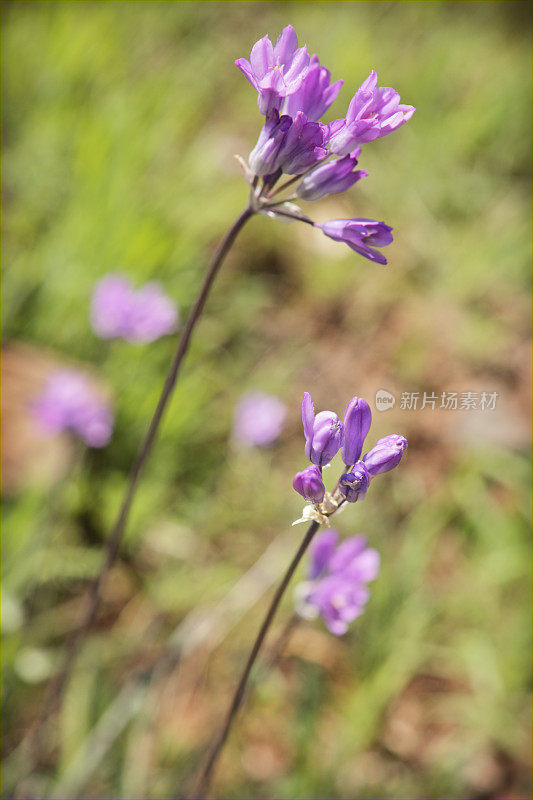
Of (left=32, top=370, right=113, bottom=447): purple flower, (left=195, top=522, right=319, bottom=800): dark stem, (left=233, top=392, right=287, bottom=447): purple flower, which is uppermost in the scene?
(left=233, top=392, right=287, bottom=447): purple flower

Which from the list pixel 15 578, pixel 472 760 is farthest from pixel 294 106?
pixel 472 760

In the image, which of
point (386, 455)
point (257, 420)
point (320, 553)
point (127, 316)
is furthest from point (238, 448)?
point (386, 455)

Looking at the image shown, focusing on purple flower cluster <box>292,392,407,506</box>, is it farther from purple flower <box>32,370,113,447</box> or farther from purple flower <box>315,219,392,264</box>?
purple flower <box>32,370,113,447</box>

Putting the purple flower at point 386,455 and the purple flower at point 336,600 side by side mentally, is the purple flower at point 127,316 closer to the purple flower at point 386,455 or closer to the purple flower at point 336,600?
the purple flower at point 336,600

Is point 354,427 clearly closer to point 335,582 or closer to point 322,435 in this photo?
point 322,435

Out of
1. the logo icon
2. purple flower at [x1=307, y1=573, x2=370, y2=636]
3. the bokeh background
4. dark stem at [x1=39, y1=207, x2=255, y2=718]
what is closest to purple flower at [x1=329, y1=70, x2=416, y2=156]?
dark stem at [x1=39, y1=207, x2=255, y2=718]

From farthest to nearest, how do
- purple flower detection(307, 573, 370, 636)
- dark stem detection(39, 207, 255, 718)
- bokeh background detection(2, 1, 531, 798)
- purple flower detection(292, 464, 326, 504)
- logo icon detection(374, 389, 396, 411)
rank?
bokeh background detection(2, 1, 531, 798), logo icon detection(374, 389, 396, 411), purple flower detection(307, 573, 370, 636), dark stem detection(39, 207, 255, 718), purple flower detection(292, 464, 326, 504)
